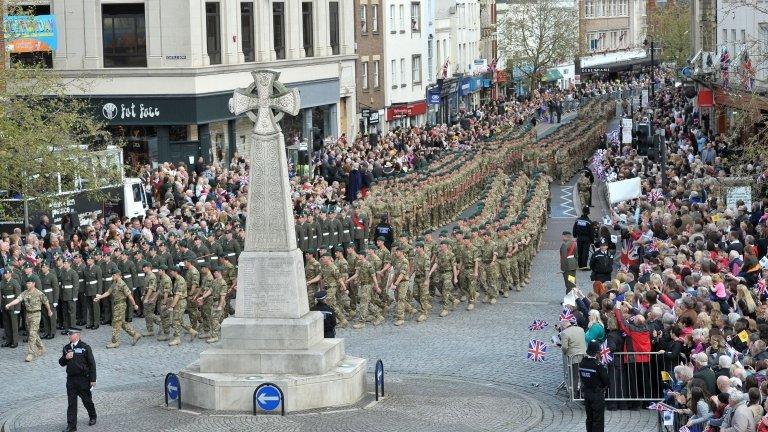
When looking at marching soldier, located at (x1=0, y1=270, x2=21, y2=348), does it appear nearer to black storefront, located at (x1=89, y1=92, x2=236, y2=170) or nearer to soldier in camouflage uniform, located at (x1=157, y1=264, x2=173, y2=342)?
soldier in camouflage uniform, located at (x1=157, y1=264, x2=173, y2=342)

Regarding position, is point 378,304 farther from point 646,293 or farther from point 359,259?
point 646,293

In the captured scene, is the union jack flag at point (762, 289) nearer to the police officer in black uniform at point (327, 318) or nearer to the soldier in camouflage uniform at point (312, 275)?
the police officer in black uniform at point (327, 318)

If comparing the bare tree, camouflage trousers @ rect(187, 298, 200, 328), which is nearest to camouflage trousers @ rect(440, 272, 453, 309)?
camouflage trousers @ rect(187, 298, 200, 328)

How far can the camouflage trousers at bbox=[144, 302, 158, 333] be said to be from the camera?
95.1 feet

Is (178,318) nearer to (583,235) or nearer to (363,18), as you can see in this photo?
(583,235)

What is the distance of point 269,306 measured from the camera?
75.5 feet

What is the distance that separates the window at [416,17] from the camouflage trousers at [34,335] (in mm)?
55459

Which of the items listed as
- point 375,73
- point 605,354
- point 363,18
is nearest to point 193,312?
point 605,354

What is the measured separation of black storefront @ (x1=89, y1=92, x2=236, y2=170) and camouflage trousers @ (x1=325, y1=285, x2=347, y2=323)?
914 inches

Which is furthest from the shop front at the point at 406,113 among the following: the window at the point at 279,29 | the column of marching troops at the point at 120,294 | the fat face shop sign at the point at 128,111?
the column of marching troops at the point at 120,294

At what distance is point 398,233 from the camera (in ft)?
135

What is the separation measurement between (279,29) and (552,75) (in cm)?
5876

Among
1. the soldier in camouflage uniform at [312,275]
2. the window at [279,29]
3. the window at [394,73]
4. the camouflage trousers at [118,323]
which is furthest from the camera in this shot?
the window at [394,73]

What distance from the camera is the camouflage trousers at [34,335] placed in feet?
90.4
